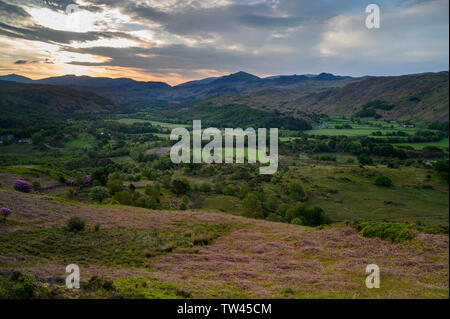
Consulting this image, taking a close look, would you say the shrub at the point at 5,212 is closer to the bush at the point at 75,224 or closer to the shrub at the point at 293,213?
the bush at the point at 75,224

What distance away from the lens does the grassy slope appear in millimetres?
13297

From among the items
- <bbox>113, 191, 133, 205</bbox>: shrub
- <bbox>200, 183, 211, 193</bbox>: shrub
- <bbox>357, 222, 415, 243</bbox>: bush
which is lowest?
<bbox>200, 183, 211, 193</bbox>: shrub

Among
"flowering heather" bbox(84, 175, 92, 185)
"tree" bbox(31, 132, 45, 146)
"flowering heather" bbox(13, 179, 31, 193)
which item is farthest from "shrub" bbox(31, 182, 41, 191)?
"tree" bbox(31, 132, 45, 146)

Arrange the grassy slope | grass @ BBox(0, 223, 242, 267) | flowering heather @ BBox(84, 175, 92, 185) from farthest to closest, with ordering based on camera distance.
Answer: flowering heather @ BBox(84, 175, 92, 185), grass @ BBox(0, 223, 242, 267), the grassy slope

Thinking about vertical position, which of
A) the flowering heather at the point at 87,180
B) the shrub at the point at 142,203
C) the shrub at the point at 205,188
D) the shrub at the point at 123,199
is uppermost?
the flowering heather at the point at 87,180

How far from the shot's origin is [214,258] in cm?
2052

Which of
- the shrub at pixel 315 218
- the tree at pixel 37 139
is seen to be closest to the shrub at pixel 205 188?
the shrub at pixel 315 218

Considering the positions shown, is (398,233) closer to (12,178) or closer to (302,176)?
(12,178)

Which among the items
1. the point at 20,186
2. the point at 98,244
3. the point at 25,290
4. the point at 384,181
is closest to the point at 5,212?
the point at 98,244

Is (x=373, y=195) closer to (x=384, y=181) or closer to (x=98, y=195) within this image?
(x=384, y=181)

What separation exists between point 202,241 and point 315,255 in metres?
11.0

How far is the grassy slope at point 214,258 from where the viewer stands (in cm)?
1330

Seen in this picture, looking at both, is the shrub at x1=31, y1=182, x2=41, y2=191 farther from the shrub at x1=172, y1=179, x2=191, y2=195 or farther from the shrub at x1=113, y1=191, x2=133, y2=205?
the shrub at x1=172, y1=179, x2=191, y2=195
